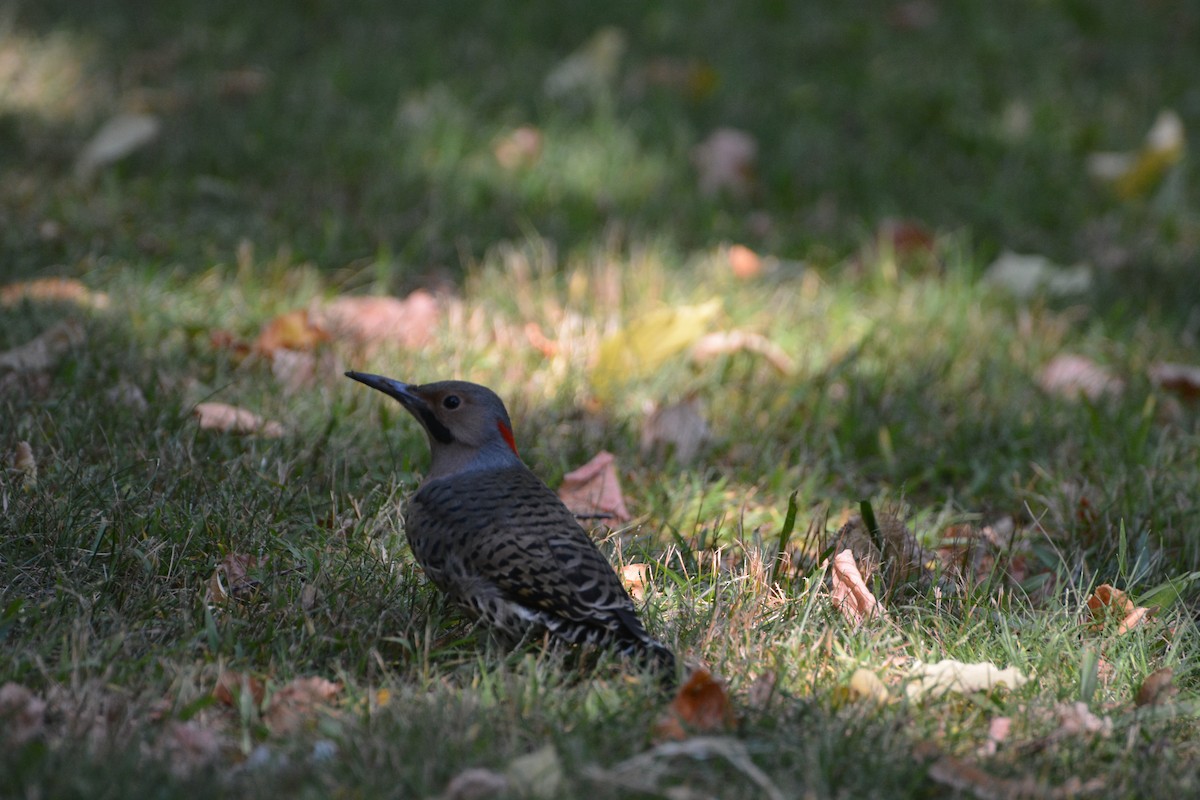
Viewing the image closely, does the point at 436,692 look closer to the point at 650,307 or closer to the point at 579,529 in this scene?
the point at 579,529

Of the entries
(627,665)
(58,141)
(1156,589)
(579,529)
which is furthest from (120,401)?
(1156,589)

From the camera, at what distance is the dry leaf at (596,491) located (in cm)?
381

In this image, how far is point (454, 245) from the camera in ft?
18.5

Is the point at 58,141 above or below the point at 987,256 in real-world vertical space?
above

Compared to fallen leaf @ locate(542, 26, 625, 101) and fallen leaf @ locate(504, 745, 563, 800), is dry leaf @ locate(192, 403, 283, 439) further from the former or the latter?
fallen leaf @ locate(542, 26, 625, 101)

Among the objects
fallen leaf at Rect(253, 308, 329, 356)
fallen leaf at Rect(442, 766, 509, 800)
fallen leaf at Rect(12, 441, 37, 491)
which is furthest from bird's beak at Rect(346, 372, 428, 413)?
fallen leaf at Rect(442, 766, 509, 800)

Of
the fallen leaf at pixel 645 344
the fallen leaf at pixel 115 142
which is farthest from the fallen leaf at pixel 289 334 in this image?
the fallen leaf at pixel 115 142

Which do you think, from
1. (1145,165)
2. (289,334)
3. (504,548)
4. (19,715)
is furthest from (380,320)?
(1145,165)

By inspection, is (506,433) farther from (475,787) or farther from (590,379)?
(475,787)

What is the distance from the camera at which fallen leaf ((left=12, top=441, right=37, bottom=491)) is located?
3.38 m

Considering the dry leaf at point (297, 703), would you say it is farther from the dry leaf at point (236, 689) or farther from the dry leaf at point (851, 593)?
the dry leaf at point (851, 593)

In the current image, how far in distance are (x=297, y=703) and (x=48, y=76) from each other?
16.1 feet

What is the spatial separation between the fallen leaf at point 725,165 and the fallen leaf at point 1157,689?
3.77 meters

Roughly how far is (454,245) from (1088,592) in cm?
309
